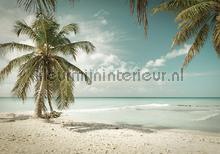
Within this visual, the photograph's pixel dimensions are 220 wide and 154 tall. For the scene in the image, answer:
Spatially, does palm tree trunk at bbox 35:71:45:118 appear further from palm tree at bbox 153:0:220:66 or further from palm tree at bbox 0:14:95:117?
palm tree at bbox 153:0:220:66

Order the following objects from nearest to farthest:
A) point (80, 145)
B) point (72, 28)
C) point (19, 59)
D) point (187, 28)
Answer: point (80, 145) < point (187, 28) < point (19, 59) < point (72, 28)

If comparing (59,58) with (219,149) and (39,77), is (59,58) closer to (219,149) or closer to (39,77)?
(39,77)

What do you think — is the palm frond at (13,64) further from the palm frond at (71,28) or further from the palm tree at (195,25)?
the palm tree at (195,25)

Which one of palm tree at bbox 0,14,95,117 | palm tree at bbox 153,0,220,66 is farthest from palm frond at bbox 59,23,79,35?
palm tree at bbox 153,0,220,66

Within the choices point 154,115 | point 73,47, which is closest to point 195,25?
point 73,47

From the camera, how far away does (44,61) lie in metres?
12.5

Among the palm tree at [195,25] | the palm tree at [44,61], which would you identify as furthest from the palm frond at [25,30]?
the palm tree at [195,25]

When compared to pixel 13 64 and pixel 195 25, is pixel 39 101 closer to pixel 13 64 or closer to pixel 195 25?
pixel 13 64

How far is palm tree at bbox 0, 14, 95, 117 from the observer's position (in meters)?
11.7

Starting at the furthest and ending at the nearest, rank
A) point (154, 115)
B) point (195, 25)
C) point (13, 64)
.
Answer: point (154, 115), point (13, 64), point (195, 25)

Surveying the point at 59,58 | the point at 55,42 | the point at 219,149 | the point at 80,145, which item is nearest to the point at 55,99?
the point at 59,58

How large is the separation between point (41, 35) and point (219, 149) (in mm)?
10170

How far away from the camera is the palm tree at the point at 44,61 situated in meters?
11.7

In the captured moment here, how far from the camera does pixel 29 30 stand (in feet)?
40.1
